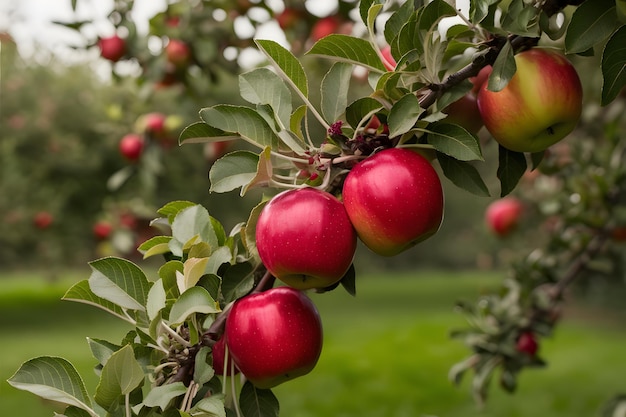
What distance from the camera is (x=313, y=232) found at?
73 cm

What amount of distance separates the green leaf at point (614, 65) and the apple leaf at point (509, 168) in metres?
0.16

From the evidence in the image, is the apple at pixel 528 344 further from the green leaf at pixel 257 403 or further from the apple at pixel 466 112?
the green leaf at pixel 257 403

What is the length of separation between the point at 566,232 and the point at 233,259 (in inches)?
62.1

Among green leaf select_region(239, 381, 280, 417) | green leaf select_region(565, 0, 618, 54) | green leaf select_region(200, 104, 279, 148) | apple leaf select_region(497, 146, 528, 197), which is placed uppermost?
green leaf select_region(565, 0, 618, 54)

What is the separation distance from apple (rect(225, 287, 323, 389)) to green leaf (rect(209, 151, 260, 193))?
14 cm

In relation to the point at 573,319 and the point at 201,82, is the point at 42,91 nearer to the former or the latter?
the point at 201,82

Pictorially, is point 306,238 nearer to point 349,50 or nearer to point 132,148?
point 349,50

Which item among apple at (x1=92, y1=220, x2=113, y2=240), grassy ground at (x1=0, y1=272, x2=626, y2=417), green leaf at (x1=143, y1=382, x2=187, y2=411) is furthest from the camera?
grassy ground at (x1=0, y1=272, x2=626, y2=417)

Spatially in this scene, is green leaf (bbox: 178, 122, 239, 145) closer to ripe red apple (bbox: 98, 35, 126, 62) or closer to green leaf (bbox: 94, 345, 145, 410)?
green leaf (bbox: 94, 345, 145, 410)

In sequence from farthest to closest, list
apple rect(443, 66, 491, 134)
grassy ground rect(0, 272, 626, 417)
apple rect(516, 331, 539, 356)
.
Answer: grassy ground rect(0, 272, 626, 417)
apple rect(516, 331, 539, 356)
apple rect(443, 66, 491, 134)

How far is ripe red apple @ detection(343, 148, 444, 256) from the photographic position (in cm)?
74

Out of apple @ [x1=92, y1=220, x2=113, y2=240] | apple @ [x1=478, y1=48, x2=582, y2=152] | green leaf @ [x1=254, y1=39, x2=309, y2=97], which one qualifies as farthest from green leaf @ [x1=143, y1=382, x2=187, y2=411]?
apple @ [x1=92, y1=220, x2=113, y2=240]

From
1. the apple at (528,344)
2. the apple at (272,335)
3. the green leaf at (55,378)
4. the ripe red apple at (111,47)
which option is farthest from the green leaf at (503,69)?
the ripe red apple at (111,47)

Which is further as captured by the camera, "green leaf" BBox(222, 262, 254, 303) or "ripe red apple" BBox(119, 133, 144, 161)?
"ripe red apple" BBox(119, 133, 144, 161)
